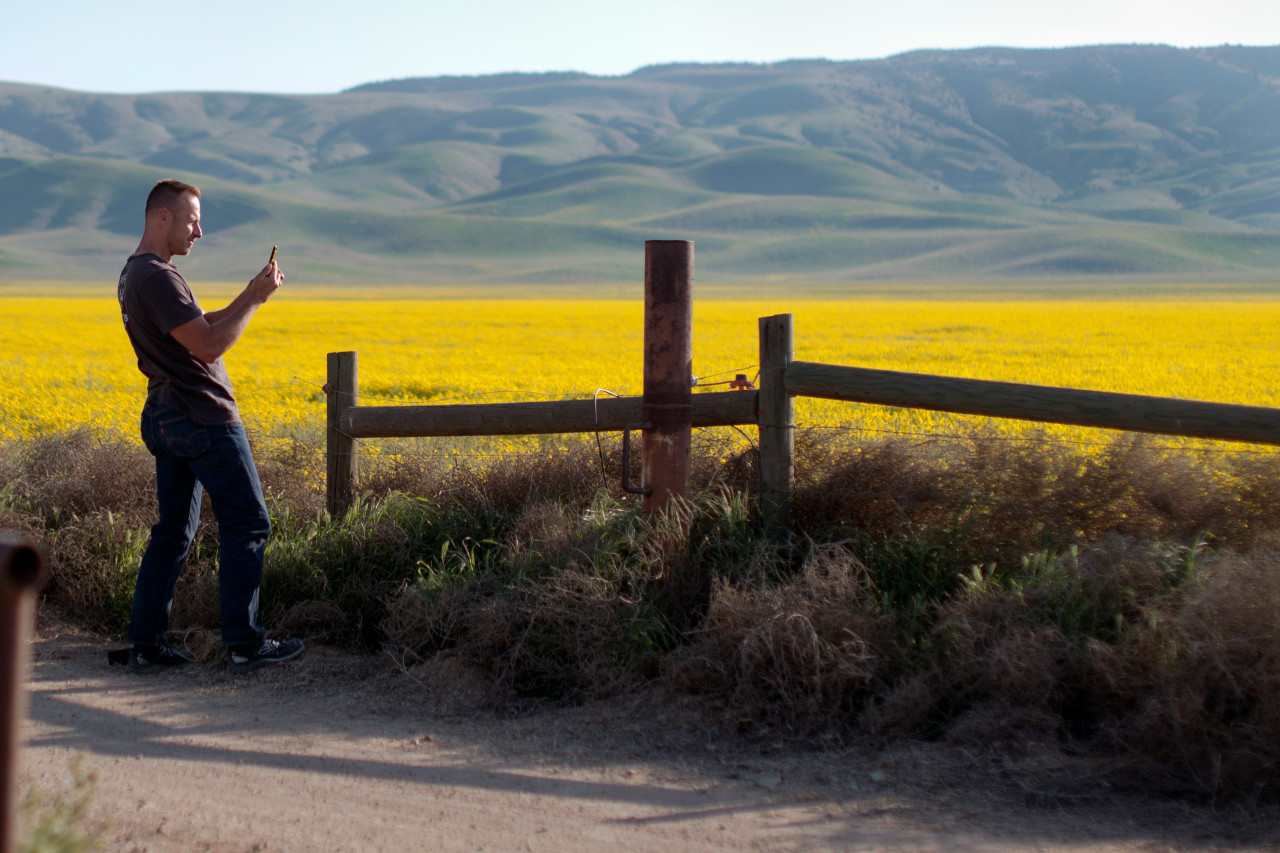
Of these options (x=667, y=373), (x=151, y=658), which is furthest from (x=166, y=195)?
(x=667, y=373)

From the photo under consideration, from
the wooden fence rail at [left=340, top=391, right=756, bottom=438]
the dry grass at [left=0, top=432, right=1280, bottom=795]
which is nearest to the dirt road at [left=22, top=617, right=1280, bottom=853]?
the dry grass at [left=0, top=432, right=1280, bottom=795]

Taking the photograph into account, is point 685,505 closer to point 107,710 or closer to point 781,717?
point 781,717

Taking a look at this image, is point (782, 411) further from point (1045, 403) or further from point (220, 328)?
point (220, 328)

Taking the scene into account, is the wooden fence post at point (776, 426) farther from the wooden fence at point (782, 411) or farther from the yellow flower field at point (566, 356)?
the yellow flower field at point (566, 356)

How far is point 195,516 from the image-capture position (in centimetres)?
514

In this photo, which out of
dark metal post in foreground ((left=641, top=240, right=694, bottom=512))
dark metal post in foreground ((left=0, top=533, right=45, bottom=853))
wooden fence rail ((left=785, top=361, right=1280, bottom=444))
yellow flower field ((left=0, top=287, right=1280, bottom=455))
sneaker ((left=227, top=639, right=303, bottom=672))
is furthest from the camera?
yellow flower field ((left=0, top=287, right=1280, bottom=455))

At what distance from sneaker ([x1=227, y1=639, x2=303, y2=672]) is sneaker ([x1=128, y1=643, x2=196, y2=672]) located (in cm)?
27

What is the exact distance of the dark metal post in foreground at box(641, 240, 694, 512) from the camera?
5.32 metres

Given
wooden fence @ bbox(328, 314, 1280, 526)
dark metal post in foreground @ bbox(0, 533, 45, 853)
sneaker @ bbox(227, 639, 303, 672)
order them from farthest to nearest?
sneaker @ bbox(227, 639, 303, 672) < wooden fence @ bbox(328, 314, 1280, 526) < dark metal post in foreground @ bbox(0, 533, 45, 853)

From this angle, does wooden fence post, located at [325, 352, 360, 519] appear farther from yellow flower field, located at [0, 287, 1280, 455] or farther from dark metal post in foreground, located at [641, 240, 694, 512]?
dark metal post in foreground, located at [641, 240, 694, 512]

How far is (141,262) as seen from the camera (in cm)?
473

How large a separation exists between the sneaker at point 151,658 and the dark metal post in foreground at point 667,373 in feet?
7.70

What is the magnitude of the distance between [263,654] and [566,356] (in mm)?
19474

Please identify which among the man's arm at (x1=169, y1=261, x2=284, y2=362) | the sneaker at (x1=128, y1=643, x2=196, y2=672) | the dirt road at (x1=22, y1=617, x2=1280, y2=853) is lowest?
the dirt road at (x1=22, y1=617, x2=1280, y2=853)
